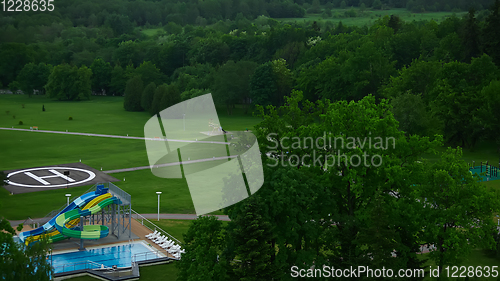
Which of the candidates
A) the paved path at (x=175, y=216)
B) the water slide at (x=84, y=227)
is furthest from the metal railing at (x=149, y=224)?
the water slide at (x=84, y=227)

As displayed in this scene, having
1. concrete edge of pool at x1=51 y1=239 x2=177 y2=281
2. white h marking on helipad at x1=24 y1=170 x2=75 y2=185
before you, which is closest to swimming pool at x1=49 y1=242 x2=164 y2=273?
concrete edge of pool at x1=51 y1=239 x2=177 y2=281

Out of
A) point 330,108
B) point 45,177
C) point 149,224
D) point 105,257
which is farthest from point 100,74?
point 330,108

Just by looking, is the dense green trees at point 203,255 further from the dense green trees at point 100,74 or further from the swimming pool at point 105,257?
the dense green trees at point 100,74

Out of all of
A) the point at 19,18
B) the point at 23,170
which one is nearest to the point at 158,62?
the point at 19,18

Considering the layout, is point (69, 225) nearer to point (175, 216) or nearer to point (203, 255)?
point (175, 216)

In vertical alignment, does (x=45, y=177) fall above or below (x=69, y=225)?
above
